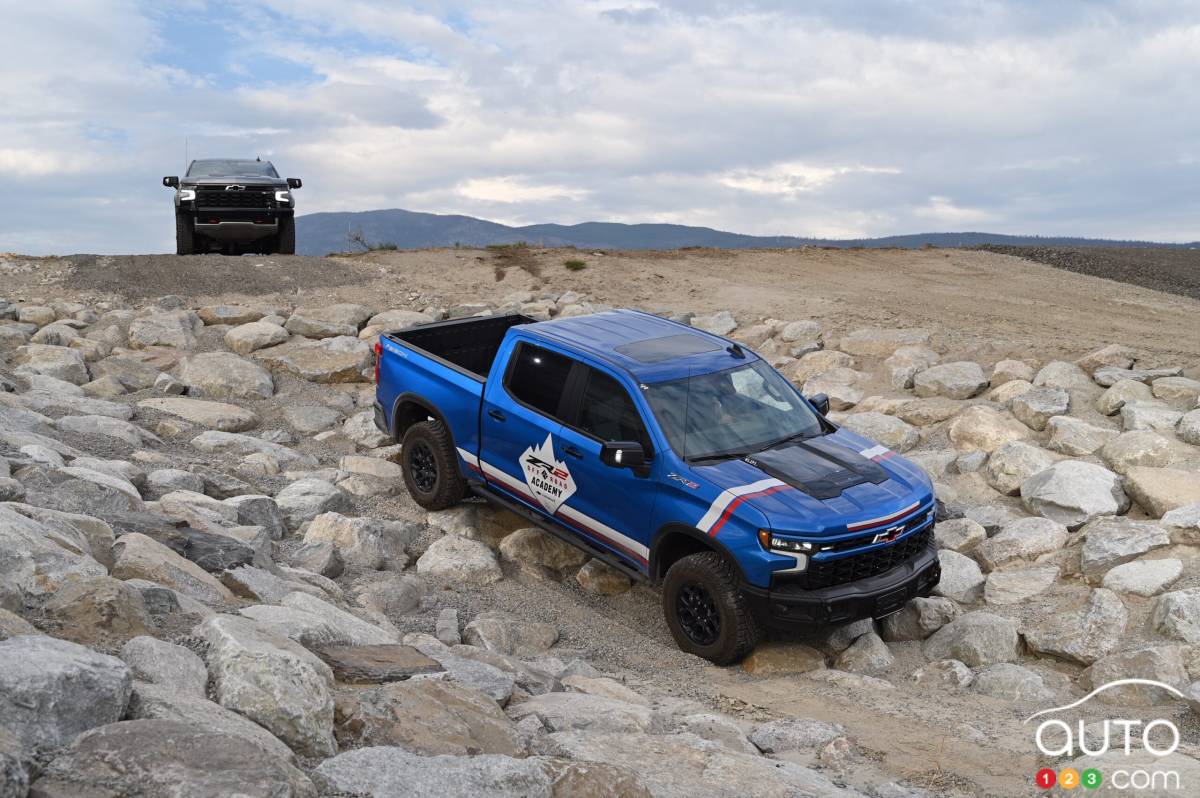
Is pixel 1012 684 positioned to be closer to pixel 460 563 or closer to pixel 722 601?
pixel 722 601

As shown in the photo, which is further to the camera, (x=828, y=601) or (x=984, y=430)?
A: (x=984, y=430)

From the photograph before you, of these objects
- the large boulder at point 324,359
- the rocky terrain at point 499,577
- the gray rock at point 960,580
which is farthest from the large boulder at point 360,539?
the large boulder at point 324,359

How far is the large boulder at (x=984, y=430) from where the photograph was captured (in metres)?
10.6

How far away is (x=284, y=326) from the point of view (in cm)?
1561

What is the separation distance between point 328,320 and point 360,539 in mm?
7665

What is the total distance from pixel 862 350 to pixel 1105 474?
435 centimetres

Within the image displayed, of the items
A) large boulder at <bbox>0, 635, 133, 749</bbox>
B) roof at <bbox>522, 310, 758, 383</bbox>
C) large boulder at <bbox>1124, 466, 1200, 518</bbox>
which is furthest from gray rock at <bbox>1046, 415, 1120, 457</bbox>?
large boulder at <bbox>0, 635, 133, 749</bbox>

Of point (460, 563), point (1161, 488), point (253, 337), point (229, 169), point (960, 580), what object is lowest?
point (460, 563)

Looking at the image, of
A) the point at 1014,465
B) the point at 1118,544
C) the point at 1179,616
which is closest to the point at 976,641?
the point at 1179,616

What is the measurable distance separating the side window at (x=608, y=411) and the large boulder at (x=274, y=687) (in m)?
3.26

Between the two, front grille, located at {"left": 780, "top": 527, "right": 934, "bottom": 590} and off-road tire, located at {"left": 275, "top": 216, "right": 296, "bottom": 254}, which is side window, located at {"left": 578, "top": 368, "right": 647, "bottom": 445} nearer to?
front grille, located at {"left": 780, "top": 527, "right": 934, "bottom": 590}

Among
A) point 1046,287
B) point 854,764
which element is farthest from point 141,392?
point 1046,287

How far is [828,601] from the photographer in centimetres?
686

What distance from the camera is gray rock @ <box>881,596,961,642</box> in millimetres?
7859
